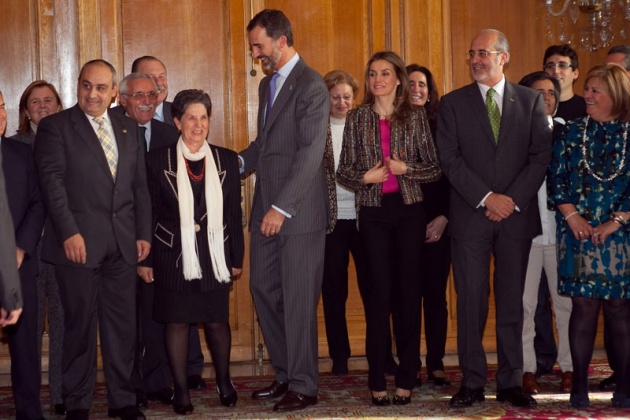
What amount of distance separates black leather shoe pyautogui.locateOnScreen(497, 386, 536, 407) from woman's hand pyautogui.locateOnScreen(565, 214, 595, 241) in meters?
0.86

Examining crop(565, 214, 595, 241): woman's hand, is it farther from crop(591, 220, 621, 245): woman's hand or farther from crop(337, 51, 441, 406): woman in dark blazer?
crop(337, 51, 441, 406): woman in dark blazer

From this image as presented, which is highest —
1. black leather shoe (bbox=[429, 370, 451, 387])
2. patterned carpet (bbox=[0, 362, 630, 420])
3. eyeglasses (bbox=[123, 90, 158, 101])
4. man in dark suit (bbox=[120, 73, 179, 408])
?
eyeglasses (bbox=[123, 90, 158, 101])

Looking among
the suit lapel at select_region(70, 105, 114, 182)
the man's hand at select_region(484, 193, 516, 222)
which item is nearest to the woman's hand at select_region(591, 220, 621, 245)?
the man's hand at select_region(484, 193, 516, 222)

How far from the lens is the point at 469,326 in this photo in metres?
4.66

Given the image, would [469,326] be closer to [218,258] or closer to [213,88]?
[218,258]

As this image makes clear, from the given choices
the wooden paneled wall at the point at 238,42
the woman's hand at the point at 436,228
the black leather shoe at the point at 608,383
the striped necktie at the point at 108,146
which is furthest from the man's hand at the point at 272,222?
the black leather shoe at the point at 608,383

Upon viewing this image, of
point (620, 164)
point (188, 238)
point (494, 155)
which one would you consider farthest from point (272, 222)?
point (620, 164)

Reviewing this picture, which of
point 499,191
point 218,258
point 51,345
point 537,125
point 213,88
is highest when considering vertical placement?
point 213,88

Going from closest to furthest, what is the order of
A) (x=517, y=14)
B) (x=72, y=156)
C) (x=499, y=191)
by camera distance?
1. (x=72, y=156)
2. (x=499, y=191)
3. (x=517, y=14)

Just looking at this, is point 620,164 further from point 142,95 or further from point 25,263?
point 25,263

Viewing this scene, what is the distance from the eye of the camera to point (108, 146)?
172 inches

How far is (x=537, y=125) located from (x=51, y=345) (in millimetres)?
2869

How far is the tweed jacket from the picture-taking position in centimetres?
466

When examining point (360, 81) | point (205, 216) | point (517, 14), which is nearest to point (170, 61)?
point (360, 81)
